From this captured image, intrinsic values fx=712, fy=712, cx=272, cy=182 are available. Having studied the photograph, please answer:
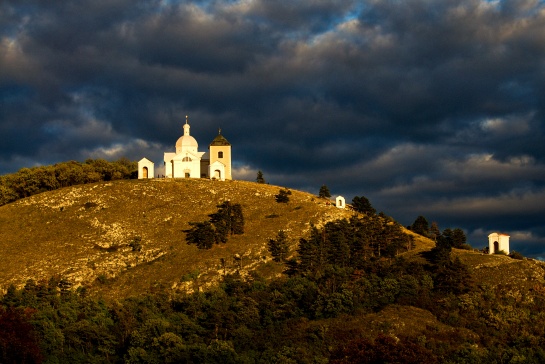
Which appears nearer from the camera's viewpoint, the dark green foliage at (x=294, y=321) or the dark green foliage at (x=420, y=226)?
the dark green foliage at (x=294, y=321)

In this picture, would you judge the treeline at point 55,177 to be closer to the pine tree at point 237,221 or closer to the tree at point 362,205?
the pine tree at point 237,221

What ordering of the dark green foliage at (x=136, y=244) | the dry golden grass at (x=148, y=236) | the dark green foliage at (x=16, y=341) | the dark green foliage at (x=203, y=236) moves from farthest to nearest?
the dark green foliage at (x=136, y=244), the dark green foliage at (x=203, y=236), the dry golden grass at (x=148, y=236), the dark green foliage at (x=16, y=341)

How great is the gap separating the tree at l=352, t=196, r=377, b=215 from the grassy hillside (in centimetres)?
797

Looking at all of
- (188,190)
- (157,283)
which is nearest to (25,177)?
Result: (188,190)

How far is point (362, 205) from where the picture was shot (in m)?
135

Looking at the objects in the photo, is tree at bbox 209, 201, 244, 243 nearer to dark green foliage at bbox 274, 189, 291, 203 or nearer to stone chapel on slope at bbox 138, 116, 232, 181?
dark green foliage at bbox 274, 189, 291, 203

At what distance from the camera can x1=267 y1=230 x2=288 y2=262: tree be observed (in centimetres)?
11000

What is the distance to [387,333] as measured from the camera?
81938mm

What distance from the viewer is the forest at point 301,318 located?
78.4 metres

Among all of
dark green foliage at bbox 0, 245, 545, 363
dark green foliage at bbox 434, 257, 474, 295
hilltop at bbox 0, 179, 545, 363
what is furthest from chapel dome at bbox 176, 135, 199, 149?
dark green foliage at bbox 434, 257, 474, 295

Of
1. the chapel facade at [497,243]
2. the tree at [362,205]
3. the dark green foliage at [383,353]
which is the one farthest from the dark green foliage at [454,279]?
the tree at [362,205]

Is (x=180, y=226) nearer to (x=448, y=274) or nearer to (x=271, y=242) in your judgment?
(x=271, y=242)

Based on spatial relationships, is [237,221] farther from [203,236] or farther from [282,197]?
[282,197]

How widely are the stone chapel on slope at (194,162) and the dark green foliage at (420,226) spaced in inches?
1608
